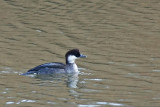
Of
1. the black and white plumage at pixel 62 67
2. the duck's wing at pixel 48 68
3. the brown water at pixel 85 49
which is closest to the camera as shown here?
the brown water at pixel 85 49

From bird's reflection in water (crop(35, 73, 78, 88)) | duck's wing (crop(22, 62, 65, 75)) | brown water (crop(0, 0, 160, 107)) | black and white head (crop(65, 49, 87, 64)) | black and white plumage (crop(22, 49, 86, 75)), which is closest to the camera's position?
brown water (crop(0, 0, 160, 107))

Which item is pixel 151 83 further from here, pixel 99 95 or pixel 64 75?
pixel 64 75

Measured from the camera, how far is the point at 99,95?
15891 mm

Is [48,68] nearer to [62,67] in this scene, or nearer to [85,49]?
[62,67]

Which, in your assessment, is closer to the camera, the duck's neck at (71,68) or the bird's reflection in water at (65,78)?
the bird's reflection in water at (65,78)

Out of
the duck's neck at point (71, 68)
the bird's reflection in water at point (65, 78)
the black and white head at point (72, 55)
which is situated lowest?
the bird's reflection in water at point (65, 78)

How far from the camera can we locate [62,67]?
1964cm

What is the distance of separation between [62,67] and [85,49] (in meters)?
2.69

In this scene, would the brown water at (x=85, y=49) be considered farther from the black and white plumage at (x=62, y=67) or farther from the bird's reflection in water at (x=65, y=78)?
the black and white plumage at (x=62, y=67)

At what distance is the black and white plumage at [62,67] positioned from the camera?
19.0m

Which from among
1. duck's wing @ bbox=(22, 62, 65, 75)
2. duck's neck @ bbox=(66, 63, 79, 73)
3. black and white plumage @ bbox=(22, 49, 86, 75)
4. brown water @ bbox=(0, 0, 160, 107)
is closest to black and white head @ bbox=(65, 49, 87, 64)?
black and white plumage @ bbox=(22, 49, 86, 75)

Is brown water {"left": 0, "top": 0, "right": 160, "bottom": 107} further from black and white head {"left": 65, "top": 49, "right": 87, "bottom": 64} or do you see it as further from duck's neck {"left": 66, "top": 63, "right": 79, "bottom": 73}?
black and white head {"left": 65, "top": 49, "right": 87, "bottom": 64}

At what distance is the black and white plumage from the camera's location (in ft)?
62.5

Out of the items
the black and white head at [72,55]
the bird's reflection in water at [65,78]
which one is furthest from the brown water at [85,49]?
the black and white head at [72,55]
